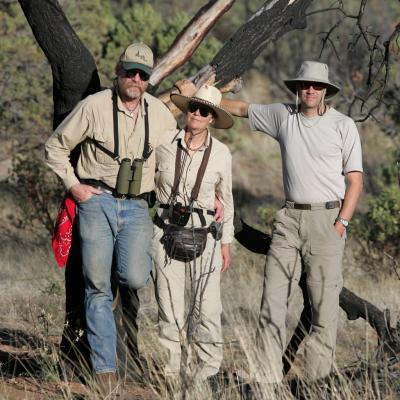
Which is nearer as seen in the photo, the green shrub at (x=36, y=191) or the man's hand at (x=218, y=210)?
the man's hand at (x=218, y=210)

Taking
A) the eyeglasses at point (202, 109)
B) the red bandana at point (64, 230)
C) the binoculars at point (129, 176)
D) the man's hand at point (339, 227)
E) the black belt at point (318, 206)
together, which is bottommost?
the red bandana at point (64, 230)

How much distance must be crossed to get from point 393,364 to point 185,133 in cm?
183

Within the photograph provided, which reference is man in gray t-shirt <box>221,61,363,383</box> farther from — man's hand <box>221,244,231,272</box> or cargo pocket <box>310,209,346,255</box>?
man's hand <box>221,244,231,272</box>

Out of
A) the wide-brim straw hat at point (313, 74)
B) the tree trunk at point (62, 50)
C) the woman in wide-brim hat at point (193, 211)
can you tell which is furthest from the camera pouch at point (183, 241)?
the tree trunk at point (62, 50)

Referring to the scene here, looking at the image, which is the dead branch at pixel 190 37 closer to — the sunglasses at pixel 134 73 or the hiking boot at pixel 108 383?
the sunglasses at pixel 134 73

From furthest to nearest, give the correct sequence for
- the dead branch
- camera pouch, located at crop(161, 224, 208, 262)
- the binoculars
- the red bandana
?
the dead branch → the red bandana → camera pouch, located at crop(161, 224, 208, 262) → the binoculars

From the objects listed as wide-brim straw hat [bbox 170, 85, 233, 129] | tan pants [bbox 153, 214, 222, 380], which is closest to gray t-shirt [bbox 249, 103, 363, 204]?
wide-brim straw hat [bbox 170, 85, 233, 129]

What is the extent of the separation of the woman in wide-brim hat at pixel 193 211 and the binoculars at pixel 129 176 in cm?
25

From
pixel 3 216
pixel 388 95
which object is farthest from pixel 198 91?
pixel 388 95

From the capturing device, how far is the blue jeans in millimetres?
5785

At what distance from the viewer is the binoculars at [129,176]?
18.7 ft

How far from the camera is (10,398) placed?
223 inches

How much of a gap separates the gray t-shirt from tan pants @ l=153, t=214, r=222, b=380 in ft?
2.03

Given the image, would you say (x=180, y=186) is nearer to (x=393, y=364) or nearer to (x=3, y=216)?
(x=393, y=364)
